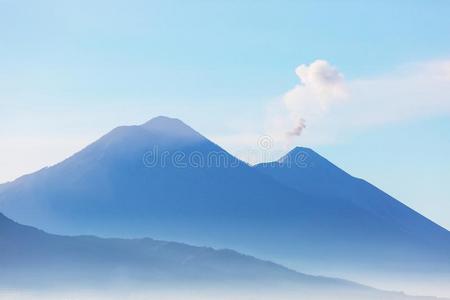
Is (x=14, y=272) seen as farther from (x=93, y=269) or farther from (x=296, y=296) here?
(x=296, y=296)

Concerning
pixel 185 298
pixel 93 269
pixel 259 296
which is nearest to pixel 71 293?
pixel 93 269

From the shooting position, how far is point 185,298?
189m

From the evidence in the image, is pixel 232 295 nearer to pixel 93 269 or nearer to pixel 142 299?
pixel 142 299

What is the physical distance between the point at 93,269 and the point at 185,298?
26.7 m

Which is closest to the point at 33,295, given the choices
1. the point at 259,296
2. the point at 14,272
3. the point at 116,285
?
the point at 14,272

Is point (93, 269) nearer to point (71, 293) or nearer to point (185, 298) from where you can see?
point (71, 293)

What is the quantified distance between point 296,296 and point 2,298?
238 ft

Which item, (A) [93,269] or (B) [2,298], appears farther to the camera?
(A) [93,269]

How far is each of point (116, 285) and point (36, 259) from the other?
21.6 metres

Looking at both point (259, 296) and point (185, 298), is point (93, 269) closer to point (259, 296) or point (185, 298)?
point (185, 298)

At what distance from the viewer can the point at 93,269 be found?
200m

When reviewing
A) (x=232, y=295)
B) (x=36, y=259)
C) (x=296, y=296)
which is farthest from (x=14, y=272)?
(x=296, y=296)

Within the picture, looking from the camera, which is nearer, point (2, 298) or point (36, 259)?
point (2, 298)

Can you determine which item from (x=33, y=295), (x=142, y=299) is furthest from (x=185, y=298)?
(x=33, y=295)
